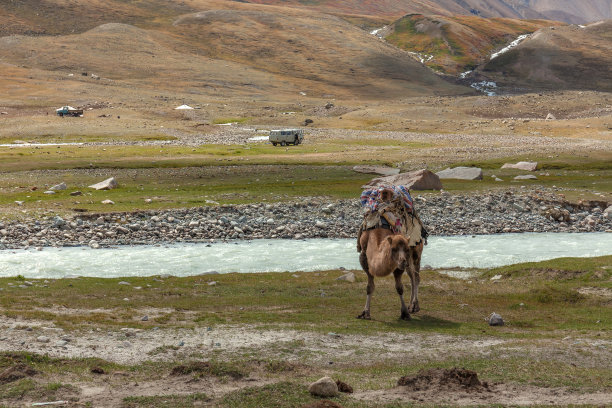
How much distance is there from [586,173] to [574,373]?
44995mm

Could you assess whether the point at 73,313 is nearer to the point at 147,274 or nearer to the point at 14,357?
the point at 14,357

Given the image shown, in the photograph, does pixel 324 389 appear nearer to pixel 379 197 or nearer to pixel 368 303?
pixel 368 303

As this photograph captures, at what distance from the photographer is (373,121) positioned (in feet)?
383

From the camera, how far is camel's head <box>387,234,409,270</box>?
55.0 feet

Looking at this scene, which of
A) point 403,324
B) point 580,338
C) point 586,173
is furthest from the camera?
point 586,173

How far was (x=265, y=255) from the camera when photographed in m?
31.1

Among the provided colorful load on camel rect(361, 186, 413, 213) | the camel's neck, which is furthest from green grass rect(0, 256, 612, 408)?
colorful load on camel rect(361, 186, 413, 213)

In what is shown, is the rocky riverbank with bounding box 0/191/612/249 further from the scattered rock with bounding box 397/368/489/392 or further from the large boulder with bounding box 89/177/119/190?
the scattered rock with bounding box 397/368/489/392

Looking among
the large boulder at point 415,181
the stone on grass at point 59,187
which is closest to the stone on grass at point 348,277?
the large boulder at point 415,181

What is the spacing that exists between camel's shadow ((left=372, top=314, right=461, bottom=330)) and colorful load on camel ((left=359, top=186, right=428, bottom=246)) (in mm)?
2306

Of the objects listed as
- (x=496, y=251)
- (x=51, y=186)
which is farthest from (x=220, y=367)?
(x=51, y=186)

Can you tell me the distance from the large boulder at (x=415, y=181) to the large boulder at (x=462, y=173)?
468 centimetres

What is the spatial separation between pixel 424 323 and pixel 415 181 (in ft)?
91.8

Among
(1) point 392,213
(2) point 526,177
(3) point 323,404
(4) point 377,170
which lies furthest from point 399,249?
(4) point 377,170
